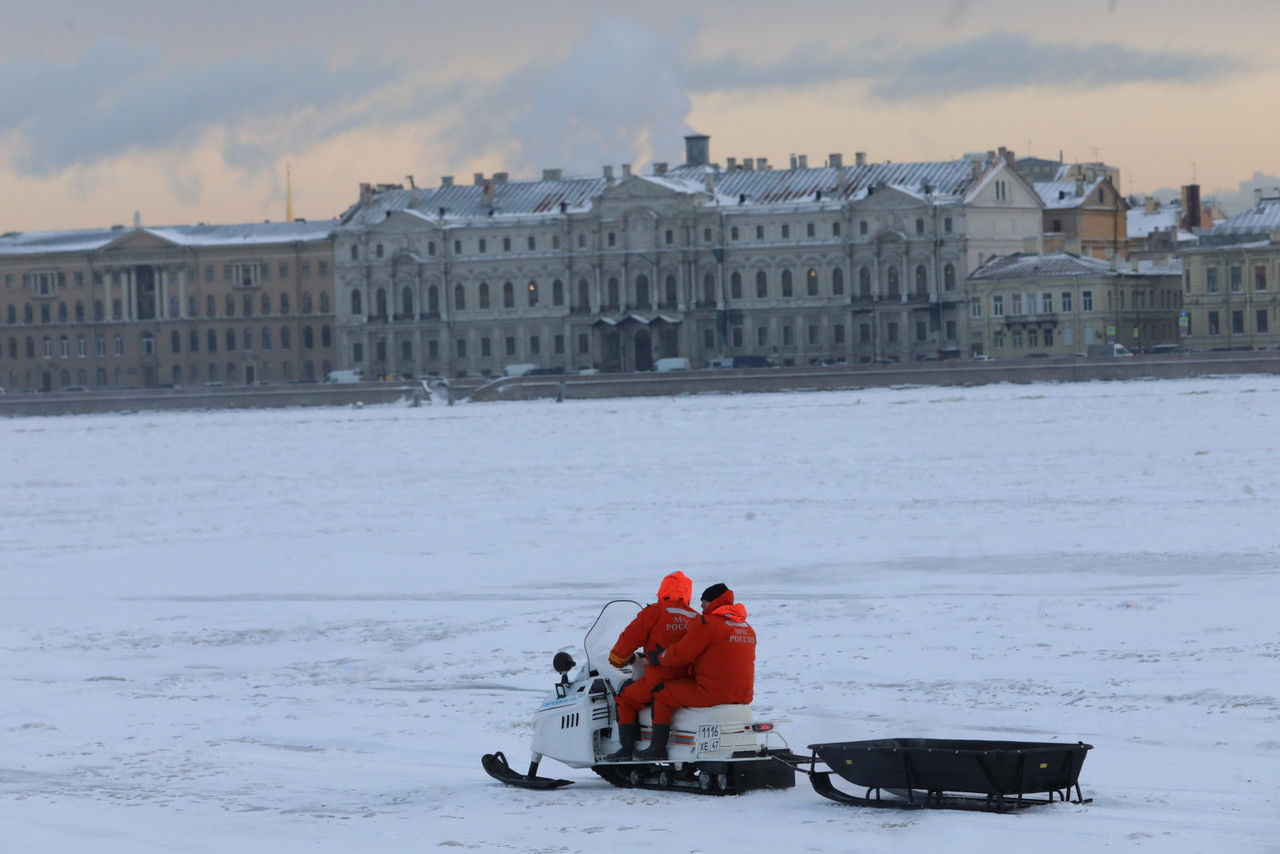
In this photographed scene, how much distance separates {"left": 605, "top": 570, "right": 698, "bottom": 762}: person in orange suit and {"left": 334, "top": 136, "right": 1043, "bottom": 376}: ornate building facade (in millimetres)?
71750

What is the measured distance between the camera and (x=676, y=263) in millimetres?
86812

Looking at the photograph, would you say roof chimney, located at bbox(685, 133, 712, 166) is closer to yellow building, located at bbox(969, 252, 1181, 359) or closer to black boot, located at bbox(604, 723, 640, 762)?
yellow building, located at bbox(969, 252, 1181, 359)

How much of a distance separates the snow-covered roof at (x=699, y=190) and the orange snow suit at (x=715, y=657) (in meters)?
73.3

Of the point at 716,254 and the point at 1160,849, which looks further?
the point at 716,254

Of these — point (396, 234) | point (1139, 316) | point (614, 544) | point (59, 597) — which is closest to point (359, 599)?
point (59, 597)

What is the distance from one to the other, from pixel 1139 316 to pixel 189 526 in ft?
197

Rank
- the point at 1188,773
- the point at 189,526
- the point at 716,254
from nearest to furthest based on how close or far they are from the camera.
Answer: the point at 1188,773 → the point at 189,526 → the point at 716,254

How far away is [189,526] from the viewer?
22875 millimetres

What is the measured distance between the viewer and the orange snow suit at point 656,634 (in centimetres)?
864

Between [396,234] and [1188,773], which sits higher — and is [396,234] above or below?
above

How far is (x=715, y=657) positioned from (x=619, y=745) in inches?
28.1

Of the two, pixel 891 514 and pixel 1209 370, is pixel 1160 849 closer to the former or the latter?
pixel 891 514

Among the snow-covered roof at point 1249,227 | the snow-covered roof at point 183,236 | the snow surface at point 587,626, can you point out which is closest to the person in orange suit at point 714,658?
the snow surface at point 587,626

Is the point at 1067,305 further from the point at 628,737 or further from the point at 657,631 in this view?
the point at 657,631
